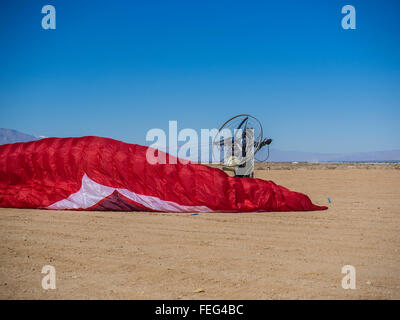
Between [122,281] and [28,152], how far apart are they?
20.0 feet

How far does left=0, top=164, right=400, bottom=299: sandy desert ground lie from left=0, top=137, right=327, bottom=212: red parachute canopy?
1.44 ft

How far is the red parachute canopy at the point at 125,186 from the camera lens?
7.68 meters

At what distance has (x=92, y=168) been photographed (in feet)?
25.9

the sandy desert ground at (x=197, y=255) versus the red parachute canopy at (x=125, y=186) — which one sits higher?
the red parachute canopy at (x=125, y=186)

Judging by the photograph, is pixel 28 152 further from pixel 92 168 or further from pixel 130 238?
pixel 130 238

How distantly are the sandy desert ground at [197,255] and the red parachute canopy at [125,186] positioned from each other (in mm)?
440

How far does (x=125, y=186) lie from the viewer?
7.76m

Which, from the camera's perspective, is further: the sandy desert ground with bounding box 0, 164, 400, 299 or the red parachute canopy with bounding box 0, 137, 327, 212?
the red parachute canopy with bounding box 0, 137, 327, 212

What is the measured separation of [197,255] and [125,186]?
149 inches

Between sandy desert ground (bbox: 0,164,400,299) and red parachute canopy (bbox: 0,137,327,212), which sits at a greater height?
red parachute canopy (bbox: 0,137,327,212)

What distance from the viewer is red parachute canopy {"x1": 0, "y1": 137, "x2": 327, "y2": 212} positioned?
768 cm

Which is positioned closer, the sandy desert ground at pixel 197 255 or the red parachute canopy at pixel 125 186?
the sandy desert ground at pixel 197 255
